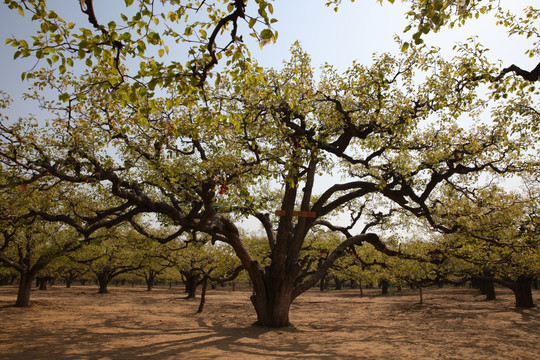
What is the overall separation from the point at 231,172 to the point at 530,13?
7.62m

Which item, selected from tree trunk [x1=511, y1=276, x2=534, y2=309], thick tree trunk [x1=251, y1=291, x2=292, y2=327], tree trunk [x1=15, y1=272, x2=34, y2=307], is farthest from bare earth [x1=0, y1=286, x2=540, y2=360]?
tree trunk [x1=511, y1=276, x2=534, y2=309]

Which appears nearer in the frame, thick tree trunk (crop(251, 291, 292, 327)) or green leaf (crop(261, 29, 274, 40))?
green leaf (crop(261, 29, 274, 40))

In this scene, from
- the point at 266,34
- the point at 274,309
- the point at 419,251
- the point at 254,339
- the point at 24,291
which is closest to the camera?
the point at 266,34

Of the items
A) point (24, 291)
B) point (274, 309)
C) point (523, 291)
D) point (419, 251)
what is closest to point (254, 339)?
point (274, 309)

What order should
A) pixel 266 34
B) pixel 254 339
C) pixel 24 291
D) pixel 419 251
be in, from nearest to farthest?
1. pixel 266 34
2. pixel 254 339
3. pixel 24 291
4. pixel 419 251

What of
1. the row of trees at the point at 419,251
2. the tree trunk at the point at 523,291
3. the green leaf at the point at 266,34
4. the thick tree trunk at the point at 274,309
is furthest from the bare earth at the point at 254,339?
the green leaf at the point at 266,34

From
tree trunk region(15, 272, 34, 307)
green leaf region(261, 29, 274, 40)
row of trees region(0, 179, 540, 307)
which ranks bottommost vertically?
tree trunk region(15, 272, 34, 307)

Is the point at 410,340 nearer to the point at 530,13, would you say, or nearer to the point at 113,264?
the point at 530,13

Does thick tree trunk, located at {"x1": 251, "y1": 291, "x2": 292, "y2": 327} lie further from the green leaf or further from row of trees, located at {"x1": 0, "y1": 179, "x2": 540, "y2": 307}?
the green leaf

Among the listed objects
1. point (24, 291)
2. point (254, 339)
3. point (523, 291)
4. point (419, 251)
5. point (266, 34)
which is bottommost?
point (254, 339)

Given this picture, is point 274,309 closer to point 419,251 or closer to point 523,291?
point 419,251

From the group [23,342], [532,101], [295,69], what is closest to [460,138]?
[532,101]

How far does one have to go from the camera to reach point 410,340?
11.0 meters

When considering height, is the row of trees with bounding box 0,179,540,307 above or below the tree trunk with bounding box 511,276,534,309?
above
